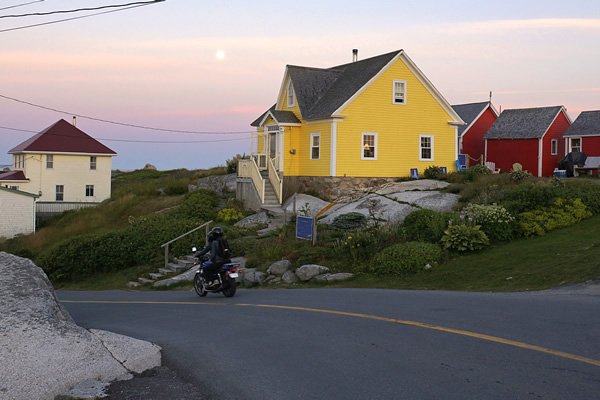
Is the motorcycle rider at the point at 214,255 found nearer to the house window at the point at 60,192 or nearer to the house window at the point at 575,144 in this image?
the house window at the point at 575,144

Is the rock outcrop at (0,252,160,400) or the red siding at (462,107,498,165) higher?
the red siding at (462,107,498,165)

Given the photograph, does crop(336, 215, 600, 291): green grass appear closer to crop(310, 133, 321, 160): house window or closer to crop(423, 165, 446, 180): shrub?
crop(423, 165, 446, 180): shrub

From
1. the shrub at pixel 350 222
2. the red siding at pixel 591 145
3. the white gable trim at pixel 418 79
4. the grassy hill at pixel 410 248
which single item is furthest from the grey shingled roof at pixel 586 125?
the shrub at pixel 350 222

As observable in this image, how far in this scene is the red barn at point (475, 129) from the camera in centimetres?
5425

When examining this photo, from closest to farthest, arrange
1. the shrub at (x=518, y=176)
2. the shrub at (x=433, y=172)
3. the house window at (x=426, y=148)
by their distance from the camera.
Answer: the shrub at (x=518, y=176), the shrub at (x=433, y=172), the house window at (x=426, y=148)

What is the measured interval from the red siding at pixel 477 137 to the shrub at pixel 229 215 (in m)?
25.3

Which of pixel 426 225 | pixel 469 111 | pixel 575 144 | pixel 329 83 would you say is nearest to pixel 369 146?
pixel 329 83

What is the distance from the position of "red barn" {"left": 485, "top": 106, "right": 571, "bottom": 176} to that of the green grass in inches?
1036

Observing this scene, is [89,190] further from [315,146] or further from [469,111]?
[469,111]

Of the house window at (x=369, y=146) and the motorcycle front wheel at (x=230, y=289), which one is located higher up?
the house window at (x=369, y=146)

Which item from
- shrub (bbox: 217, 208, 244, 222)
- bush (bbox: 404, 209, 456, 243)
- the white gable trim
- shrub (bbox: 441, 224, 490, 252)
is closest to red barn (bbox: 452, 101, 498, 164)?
the white gable trim

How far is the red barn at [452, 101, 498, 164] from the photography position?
54.2 meters

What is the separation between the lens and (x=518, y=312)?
36.8ft

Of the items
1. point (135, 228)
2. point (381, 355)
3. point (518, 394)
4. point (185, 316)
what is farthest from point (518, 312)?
point (135, 228)
